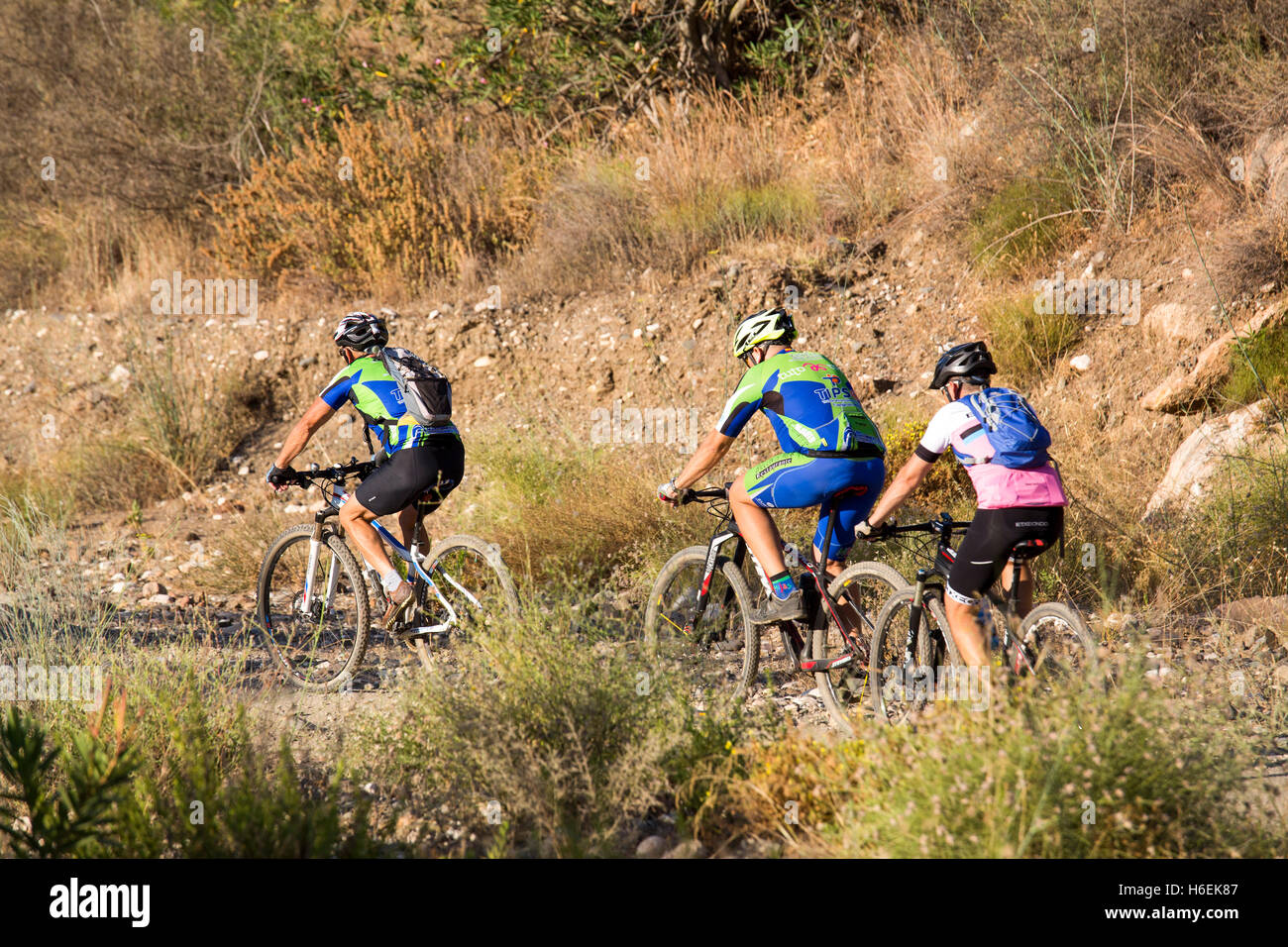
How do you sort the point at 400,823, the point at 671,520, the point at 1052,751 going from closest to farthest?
the point at 1052,751 < the point at 400,823 < the point at 671,520

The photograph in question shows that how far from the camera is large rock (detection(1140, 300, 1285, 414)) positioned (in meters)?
6.97

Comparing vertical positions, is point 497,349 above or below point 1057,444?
above

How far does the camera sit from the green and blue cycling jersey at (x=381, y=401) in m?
5.49

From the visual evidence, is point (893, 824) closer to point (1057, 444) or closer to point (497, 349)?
point (1057, 444)

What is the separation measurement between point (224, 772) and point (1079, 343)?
7.07m

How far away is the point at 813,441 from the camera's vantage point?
15.0 feet

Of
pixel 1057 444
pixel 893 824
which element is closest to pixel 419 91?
pixel 1057 444

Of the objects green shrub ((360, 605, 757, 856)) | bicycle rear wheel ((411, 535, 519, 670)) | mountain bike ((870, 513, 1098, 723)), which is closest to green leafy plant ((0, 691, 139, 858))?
green shrub ((360, 605, 757, 856))

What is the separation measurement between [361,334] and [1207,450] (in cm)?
539

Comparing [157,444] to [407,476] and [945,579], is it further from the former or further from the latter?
[945,579]

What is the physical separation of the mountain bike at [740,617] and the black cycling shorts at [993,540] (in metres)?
0.32

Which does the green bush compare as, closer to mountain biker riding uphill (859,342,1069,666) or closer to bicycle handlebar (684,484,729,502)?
mountain biker riding uphill (859,342,1069,666)

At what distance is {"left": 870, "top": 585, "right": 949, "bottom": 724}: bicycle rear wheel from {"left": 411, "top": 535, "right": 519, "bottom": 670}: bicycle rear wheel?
1.65 metres

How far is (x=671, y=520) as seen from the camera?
671 centimetres
